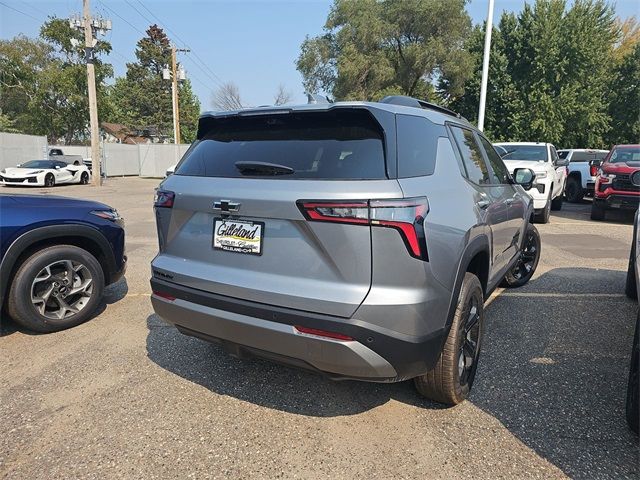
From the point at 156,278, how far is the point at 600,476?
2.61 m

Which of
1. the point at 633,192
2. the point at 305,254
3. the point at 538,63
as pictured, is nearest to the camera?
the point at 305,254

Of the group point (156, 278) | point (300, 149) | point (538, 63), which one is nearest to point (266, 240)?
point (300, 149)

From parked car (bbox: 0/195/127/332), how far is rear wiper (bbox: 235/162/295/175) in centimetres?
227

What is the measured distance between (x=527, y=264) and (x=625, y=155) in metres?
8.31

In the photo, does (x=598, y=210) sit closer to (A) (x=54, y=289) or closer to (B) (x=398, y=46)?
(A) (x=54, y=289)

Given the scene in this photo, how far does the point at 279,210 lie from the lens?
217 cm

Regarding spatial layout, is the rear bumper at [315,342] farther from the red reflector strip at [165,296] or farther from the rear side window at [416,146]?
the rear side window at [416,146]

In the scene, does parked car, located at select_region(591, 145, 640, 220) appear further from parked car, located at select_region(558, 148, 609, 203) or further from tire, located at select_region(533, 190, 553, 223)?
parked car, located at select_region(558, 148, 609, 203)

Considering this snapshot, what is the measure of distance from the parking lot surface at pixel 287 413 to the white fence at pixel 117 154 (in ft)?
89.3

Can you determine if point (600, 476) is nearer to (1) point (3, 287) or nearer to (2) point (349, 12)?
(1) point (3, 287)

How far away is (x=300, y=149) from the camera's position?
2350mm

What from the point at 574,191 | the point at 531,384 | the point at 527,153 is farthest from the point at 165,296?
the point at 574,191

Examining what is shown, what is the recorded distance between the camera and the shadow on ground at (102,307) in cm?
387

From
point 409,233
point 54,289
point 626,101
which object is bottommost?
point 54,289
